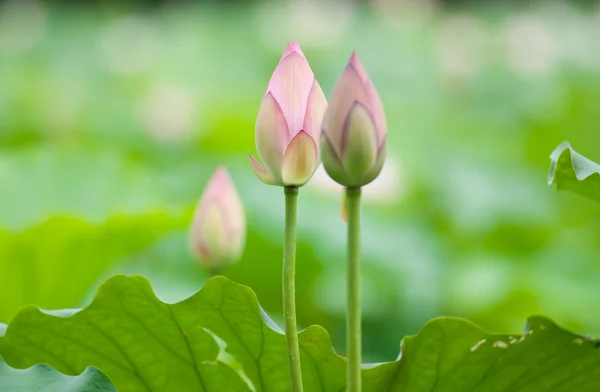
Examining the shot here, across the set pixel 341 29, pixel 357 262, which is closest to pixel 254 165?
pixel 357 262

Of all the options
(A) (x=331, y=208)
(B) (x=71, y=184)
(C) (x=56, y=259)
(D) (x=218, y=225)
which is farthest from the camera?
(A) (x=331, y=208)

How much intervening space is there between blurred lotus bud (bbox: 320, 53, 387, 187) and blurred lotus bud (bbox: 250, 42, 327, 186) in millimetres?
43

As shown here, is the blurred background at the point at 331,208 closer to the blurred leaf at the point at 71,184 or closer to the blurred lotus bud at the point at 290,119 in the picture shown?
the blurred leaf at the point at 71,184

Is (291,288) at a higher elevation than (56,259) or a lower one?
higher

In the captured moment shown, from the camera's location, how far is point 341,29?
25.4ft

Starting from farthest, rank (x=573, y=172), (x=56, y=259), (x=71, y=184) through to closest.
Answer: (x=71, y=184)
(x=56, y=259)
(x=573, y=172)

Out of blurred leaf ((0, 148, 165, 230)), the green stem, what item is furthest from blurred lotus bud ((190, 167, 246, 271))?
blurred leaf ((0, 148, 165, 230))

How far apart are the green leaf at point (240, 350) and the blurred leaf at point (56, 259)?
0.64m

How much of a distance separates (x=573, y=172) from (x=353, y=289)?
233mm

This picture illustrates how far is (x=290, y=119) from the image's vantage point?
0.61m

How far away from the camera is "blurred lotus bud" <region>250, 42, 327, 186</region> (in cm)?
60

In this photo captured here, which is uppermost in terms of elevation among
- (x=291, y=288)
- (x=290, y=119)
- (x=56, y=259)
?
(x=290, y=119)

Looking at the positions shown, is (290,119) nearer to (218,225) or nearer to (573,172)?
(573,172)

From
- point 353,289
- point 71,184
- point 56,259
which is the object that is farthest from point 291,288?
point 71,184
